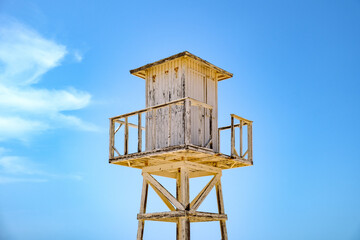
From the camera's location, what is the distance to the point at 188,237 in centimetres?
2044

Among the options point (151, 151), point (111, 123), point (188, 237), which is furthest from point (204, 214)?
point (111, 123)

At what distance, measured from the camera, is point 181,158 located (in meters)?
21.4

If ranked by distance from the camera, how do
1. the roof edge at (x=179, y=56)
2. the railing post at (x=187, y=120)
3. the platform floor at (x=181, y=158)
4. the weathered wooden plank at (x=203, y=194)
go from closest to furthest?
the railing post at (x=187, y=120)
the platform floor at (x=181, y=158)
the weathered wooden plank at (x=203, y=194)
the roof edge at (x=179, y=56)

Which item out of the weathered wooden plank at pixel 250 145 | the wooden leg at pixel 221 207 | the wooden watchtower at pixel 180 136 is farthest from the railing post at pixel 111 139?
the weathered wooden plank at pixel 250 145

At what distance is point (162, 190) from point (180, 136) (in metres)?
2.43

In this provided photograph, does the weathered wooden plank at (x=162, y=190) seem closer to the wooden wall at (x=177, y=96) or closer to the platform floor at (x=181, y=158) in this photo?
the platform floor at (x=181, y=158)

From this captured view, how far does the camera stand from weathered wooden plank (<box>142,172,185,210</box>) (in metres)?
21.1

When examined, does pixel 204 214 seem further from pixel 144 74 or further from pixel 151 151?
pixel 144 74

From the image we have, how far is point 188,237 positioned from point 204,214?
1480 mm

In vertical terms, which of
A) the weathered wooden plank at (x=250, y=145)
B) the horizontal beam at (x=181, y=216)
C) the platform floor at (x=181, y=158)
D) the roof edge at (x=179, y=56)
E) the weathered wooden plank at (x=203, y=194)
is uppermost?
the roof edge at (x=179, y=56)

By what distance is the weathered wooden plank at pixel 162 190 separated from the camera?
21094 millimetres

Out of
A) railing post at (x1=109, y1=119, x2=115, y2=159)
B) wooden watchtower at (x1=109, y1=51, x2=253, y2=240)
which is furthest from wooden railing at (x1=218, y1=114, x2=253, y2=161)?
railing post at (x1=109, y1=119, x2=115, y2=159)

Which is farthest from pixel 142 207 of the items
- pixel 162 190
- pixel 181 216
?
pixel 181 216

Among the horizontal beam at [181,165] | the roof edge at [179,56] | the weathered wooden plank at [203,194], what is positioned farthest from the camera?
the roof edge at [179,56]
